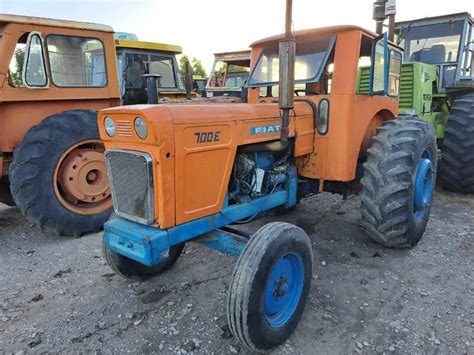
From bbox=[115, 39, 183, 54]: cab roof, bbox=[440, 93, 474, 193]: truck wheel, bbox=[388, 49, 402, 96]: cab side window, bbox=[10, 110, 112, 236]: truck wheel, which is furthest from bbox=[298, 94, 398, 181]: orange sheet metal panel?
bbox=[115, 39, 183, 54]: cab roof

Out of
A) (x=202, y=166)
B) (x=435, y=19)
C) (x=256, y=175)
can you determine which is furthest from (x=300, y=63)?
(x=435, y=19)

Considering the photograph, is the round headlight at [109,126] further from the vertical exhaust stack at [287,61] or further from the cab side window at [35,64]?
the cab side window at [35,64]

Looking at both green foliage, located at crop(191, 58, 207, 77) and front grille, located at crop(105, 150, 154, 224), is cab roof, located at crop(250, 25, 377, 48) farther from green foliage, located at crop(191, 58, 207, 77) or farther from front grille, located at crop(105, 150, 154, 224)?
green foliage, located at crop(191, 58, 207, 77)

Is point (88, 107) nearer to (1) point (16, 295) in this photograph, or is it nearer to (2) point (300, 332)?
(1) point (16, 295)

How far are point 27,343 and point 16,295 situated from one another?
2.45ft

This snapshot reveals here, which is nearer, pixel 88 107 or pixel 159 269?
pixel 159 269

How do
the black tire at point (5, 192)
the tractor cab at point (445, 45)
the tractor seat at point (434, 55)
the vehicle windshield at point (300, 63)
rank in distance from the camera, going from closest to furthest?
1. the vehicle windshield at point (300, 63)
2. the black tire at point (5, 192)
3. the tractor cab at point (445, 45)
4. the tractor seat at point (434, 55)

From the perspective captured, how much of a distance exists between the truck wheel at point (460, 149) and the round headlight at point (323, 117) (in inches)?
110

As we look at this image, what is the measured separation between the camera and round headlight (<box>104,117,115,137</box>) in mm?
2422

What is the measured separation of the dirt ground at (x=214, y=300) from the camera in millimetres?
2438

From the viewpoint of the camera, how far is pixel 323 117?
3.35 metres

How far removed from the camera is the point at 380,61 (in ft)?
11.8

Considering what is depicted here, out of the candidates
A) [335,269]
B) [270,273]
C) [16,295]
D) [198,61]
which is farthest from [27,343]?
[198,61]

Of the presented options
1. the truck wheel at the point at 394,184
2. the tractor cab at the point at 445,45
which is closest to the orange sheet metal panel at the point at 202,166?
the truck wheel at the point at 394,184
